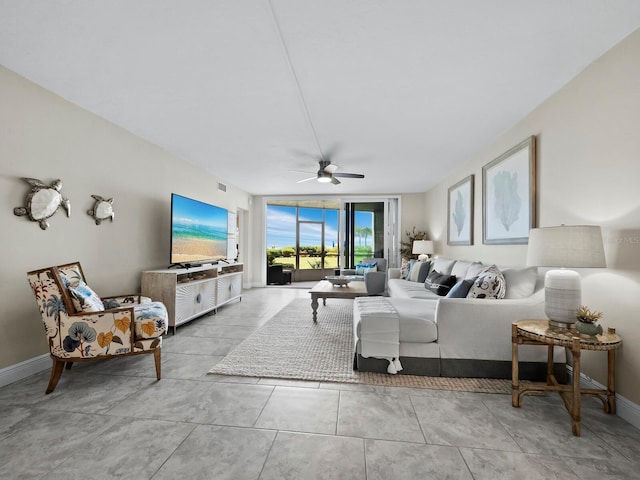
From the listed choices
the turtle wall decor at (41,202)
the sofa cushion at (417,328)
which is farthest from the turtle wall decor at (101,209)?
the sofa cushion at (417,328)

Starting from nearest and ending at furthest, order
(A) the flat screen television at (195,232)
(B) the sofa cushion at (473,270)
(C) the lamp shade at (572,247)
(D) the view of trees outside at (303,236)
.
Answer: (C) the lamp shade at (572,247) < (B) the sofa cushion at (473,270) < (A) the flat screen television at (195,232) < (D) the view of trees outside at (303,236)

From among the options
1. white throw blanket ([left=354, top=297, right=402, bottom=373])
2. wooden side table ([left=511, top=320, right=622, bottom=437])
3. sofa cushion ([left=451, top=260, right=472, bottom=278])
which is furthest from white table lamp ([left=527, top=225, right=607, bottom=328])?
sofa cushion ([left=451, top=260, right=472, bottom=278])

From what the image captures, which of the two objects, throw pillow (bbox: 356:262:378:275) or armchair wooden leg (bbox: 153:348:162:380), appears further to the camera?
throw pillow (bbox: 356:262:378:275)

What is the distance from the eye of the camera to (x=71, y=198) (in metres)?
2.84

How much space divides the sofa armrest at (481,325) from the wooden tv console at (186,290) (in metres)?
3.01

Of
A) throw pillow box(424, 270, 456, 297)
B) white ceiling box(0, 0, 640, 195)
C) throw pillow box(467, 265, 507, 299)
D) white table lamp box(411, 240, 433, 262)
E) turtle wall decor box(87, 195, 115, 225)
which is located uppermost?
white ceiling box(0, 0, 640, 195)

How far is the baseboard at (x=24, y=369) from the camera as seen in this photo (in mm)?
2254

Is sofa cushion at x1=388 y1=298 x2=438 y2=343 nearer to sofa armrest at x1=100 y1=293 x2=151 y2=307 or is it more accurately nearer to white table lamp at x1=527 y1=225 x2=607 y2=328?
white table lamp at x1=527 y1=225 x2=607 y2=328

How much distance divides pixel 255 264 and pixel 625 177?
23.1ft

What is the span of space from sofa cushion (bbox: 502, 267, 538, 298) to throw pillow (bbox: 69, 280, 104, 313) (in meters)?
3.55

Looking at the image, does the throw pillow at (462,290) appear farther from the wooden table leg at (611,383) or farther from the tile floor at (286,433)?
the wooden table leg at (611,383)

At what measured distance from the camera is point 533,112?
2.89 meters

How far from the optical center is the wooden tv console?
3.59m

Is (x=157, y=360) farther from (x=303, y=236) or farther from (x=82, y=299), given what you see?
(x=303, y=236)
